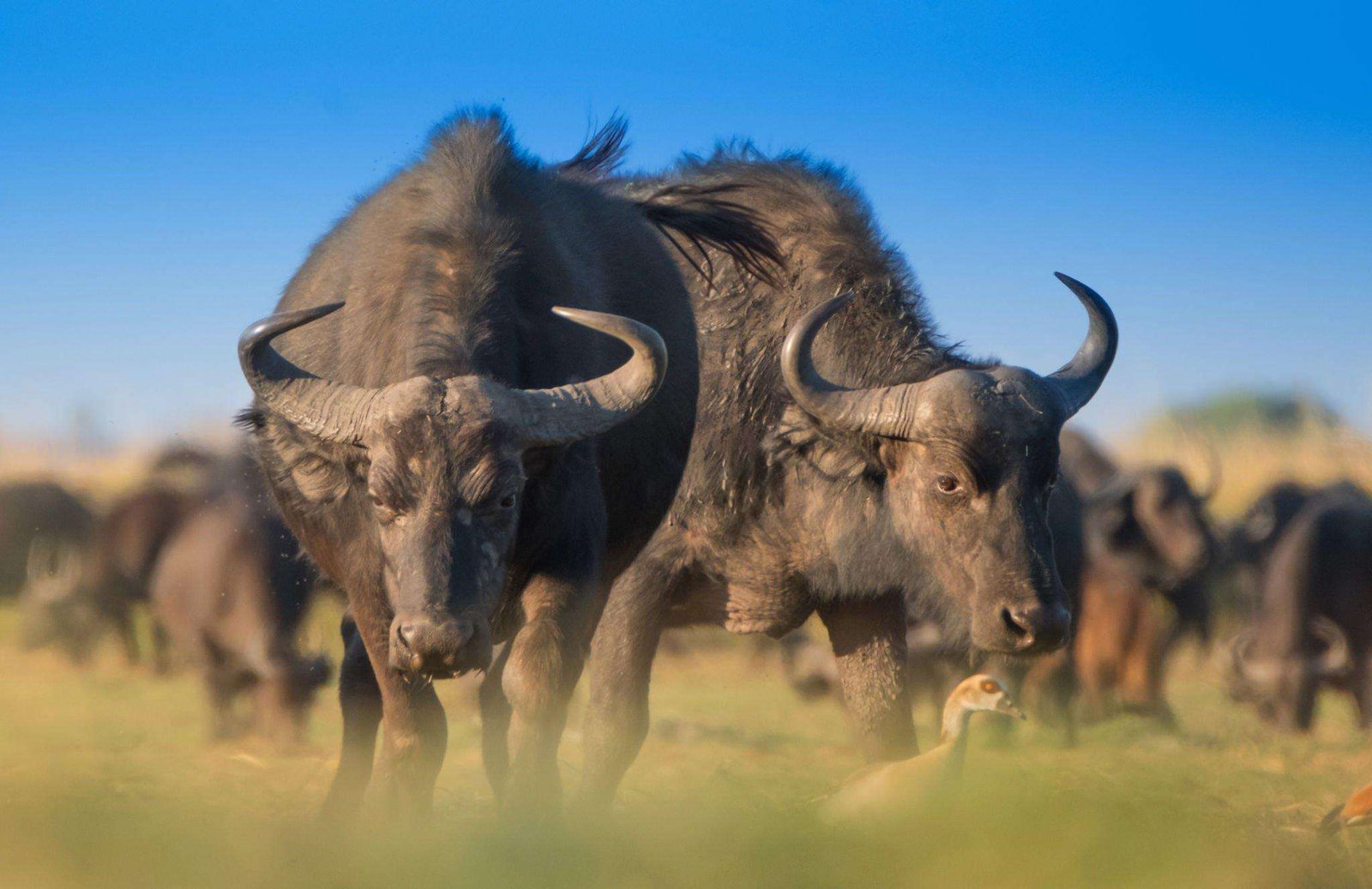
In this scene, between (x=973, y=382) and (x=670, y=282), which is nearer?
(x=973, y=382)

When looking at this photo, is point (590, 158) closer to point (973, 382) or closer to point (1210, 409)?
point (973, 382)

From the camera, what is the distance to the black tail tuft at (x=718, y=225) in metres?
→ 7.27

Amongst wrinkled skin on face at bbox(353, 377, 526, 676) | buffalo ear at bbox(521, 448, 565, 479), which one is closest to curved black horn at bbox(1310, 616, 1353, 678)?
buffalo ear at bbox(521, 448, 565, 479)

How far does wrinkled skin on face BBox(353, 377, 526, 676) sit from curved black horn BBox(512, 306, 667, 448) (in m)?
0.16

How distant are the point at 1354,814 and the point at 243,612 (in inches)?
321

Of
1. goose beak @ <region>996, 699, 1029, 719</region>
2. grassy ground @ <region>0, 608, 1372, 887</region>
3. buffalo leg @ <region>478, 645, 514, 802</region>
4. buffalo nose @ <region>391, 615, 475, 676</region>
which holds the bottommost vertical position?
buffalo leg @ <region>478, 645, 514, 802</region>

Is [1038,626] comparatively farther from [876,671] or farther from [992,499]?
[876,671]

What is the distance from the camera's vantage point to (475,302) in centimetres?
511

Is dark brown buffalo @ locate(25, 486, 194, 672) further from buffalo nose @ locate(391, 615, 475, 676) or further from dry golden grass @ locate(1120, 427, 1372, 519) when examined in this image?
dry golden grass @ locate(1120, 427, 1372, 519)

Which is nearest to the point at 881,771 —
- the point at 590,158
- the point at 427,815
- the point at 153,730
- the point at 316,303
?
the point at 427,815

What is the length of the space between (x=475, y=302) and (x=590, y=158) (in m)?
2.57

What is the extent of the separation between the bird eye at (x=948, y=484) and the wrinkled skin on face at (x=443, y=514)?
91.0 inches

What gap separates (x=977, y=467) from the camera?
6191mm

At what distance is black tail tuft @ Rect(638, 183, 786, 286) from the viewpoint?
23.8 feet
